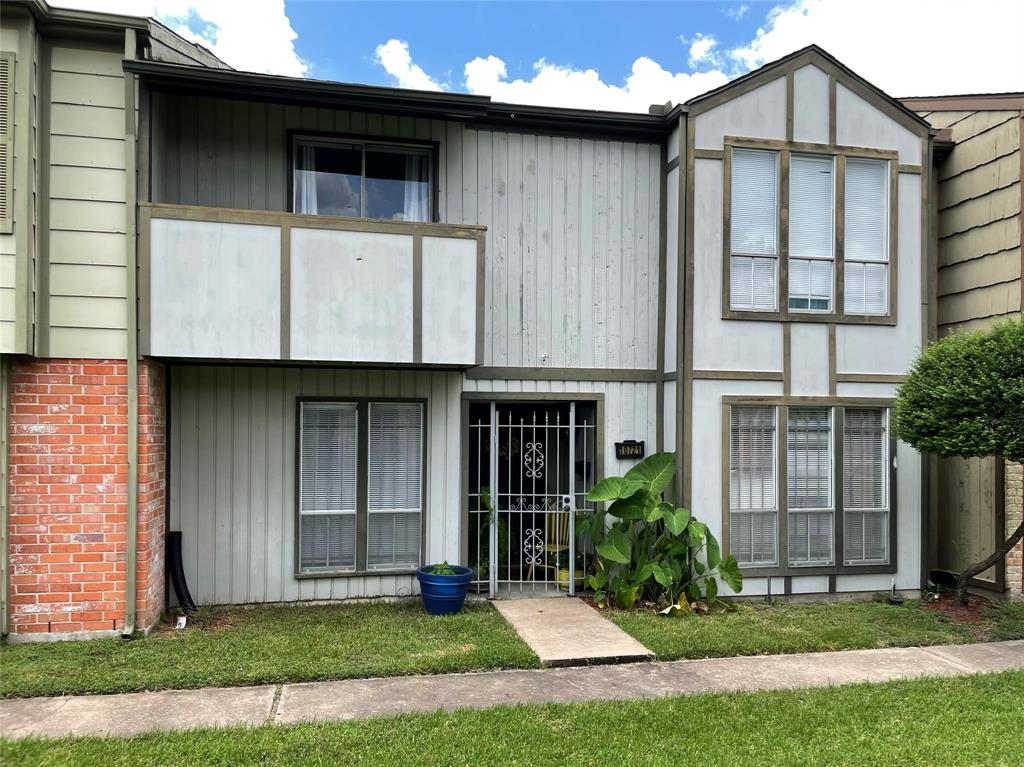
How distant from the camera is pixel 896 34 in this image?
10.9 metres

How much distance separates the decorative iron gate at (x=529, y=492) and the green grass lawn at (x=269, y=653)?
1121mm

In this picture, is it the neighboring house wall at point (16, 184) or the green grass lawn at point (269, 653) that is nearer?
the green grass lawn at point (269, 653)

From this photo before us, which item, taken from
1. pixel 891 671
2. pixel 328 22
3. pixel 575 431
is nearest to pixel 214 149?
pixel 328 22

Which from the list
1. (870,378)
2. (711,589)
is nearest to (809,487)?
(870,378)

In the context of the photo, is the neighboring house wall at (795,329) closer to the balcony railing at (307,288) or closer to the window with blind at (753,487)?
the window with blind at (753,487)

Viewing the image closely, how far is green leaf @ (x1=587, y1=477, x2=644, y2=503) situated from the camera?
304 inches

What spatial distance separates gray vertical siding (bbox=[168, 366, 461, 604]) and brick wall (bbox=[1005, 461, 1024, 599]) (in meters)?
6.63

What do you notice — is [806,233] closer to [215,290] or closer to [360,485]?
[360,485]

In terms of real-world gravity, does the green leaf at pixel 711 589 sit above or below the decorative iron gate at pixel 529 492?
below

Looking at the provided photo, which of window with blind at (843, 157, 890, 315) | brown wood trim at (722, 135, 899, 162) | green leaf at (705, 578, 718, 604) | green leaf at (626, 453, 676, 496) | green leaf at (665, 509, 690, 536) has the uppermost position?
brown wood trim at (722, 135, 899, 162)

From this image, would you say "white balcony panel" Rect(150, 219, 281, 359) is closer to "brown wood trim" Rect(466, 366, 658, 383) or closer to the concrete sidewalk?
"brown wood trim" Rect(466, 366, 658, 383)

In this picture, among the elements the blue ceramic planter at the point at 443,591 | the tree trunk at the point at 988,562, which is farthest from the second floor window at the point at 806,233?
the blue ceramic planter at the point at 443,591

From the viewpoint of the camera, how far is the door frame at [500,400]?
318 inches

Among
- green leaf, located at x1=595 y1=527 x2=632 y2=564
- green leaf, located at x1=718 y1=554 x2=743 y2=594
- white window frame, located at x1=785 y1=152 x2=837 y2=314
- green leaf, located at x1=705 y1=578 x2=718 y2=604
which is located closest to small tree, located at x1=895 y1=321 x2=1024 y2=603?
white window frame, located at x1=785 y1=152 x2=837 y2=314
